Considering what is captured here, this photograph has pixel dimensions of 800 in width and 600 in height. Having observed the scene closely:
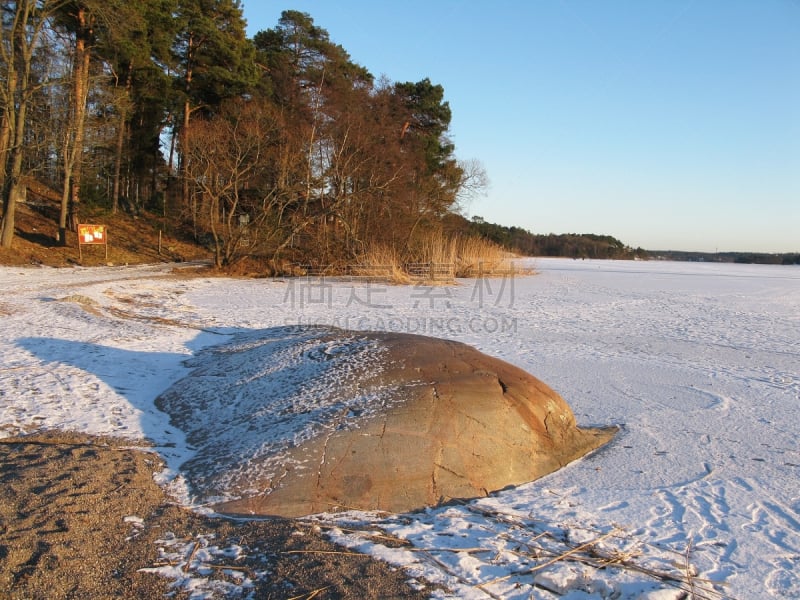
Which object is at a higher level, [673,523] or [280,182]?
[280,182]

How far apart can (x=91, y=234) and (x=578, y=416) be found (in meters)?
24.2

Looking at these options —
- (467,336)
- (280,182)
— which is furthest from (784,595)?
(280,182)

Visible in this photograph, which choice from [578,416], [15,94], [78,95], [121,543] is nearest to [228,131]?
[78,95]

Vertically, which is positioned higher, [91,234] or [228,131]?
[228,131]

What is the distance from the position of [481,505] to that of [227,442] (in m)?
2.21

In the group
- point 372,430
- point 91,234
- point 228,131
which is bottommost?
point 372,430

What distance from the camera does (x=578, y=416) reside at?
6.64 metres

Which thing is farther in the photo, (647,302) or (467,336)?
(647,302)

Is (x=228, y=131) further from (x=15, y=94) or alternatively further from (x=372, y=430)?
(x=372, y=430)

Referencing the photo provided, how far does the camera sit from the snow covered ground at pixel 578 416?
3348 millimetres

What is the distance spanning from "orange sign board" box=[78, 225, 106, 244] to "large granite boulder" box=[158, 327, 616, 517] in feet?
70.4

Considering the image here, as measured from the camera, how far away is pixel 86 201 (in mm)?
31578

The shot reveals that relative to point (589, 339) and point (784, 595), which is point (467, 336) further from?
point (784, 595)

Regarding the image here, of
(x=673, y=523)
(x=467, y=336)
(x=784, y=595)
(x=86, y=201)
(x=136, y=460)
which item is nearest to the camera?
(x=784, y=595)
